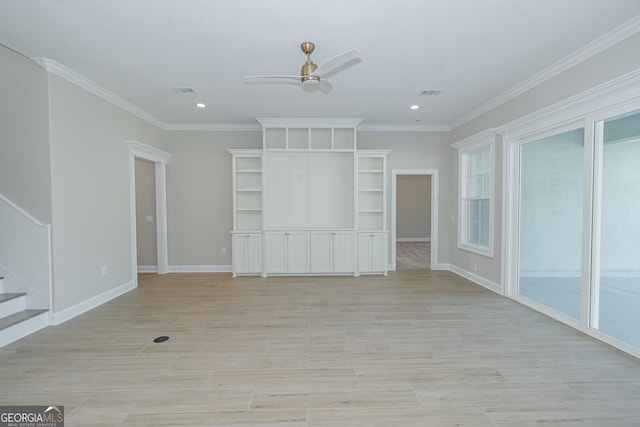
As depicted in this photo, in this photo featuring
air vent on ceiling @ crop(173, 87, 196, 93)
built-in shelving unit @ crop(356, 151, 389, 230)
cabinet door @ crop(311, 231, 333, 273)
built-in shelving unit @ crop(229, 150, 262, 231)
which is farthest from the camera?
built-in shelving unit @ crop(356, 151, 389, 230)

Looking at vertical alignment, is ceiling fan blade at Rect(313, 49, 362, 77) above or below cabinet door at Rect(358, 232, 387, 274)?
above

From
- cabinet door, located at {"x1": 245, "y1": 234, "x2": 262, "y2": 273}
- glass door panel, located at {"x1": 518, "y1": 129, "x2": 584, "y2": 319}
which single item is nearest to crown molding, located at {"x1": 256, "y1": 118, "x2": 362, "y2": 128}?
cabinet door, located at {"x1": 245, "y1": 234, "x2": 262, "y2": 273}

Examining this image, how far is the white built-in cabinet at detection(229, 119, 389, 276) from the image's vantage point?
5.57 meters

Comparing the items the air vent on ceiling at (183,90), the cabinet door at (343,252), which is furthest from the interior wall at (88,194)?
the cabinet door at (343,252)

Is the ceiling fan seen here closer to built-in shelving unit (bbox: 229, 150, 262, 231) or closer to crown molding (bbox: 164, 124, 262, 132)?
built-in shelving unit (bbox: 229, 150, 262, 231)

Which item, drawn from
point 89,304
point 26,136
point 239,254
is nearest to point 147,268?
point 239,254

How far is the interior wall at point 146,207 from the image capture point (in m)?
5.98

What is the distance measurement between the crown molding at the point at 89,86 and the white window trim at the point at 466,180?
18.0 feet

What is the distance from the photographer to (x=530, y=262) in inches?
161

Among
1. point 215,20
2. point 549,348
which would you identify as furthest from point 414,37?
A: point 549,348

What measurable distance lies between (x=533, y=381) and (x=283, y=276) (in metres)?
4.03

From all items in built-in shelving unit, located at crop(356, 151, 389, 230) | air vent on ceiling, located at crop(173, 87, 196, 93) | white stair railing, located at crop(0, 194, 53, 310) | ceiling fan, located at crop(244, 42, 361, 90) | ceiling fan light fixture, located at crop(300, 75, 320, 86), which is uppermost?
air vent on ceiling, located at crop(173, 87, 196, 93)

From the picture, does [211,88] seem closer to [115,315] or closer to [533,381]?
[115,315]

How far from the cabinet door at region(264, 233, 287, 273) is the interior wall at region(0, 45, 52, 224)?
10.1ft
